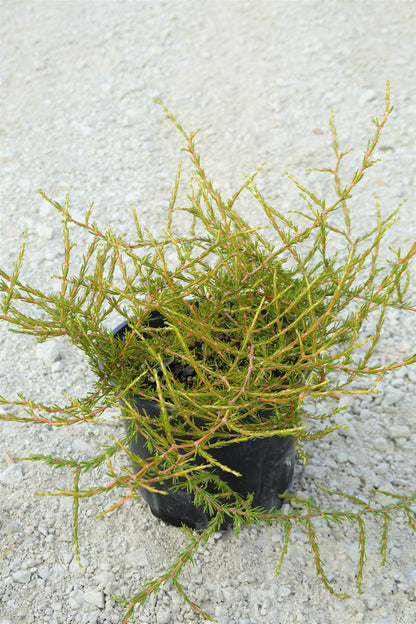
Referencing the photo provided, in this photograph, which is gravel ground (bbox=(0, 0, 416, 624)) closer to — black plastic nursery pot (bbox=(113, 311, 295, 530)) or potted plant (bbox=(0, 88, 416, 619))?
black plastic nursery pot (bbox=(113, 311, 295, 530))

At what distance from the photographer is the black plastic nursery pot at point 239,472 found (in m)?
1.70

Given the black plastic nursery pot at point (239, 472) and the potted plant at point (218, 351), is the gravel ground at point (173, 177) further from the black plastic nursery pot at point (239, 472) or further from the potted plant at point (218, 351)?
the potted plant at point (218, 351)

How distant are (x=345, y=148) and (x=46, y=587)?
3.05 m

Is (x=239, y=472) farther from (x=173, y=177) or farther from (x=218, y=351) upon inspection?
(x=173, y=177)

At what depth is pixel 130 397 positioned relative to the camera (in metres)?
1.62

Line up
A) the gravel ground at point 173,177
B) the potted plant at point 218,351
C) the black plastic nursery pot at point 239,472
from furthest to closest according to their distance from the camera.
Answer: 1. the gravel ground at point 173,177
2. the black plastic nursery pot at point 239,472
3. the potted plant at point 218,351

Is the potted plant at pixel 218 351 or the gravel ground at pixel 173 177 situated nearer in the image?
the potted plant at pixel 218 351

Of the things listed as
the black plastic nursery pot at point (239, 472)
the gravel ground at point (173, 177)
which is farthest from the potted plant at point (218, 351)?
the gravel ground at point (173, 177)

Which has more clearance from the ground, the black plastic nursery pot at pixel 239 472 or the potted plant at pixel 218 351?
the potted plant at pixel 218 351

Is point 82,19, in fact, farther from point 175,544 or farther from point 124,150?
point 175,544

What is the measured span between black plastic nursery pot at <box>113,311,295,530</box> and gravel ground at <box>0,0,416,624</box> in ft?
0.30

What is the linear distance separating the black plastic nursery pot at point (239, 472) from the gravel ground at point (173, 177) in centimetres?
9

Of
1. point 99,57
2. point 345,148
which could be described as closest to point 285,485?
point 345,148

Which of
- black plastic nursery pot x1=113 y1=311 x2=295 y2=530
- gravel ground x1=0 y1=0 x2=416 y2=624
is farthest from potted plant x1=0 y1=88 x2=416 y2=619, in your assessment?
gravel ground x1=0 y1=0 x2=416 y2=624
